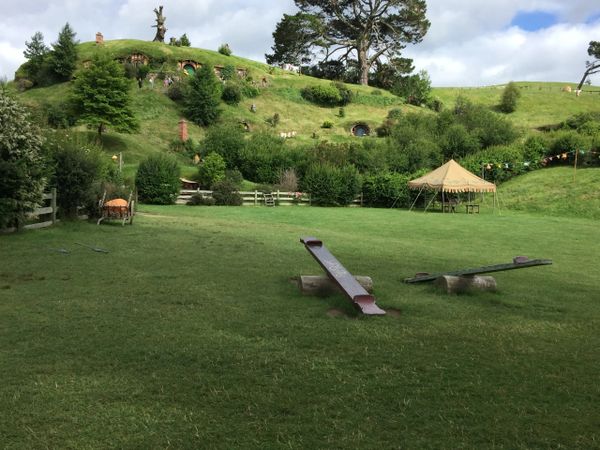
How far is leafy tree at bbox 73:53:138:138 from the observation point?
129ft

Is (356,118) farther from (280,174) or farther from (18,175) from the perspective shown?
(18,175)

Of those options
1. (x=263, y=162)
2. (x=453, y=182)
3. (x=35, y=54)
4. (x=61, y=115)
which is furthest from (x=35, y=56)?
(x=453, y=182)

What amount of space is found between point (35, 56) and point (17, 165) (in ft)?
171

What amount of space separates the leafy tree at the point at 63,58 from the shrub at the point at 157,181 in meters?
31.2

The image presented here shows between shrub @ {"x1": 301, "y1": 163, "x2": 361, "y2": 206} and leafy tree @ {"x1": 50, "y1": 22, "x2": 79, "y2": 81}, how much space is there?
114 ft

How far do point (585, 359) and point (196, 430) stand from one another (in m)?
3.37

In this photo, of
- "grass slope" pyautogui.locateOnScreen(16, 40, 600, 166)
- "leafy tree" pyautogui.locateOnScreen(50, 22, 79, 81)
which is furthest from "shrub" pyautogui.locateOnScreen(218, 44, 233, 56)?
"leafy tree" pyautogui.locateOnScreen(50, 22, 79, 81)

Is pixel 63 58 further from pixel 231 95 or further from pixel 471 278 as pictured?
pixel 471 278

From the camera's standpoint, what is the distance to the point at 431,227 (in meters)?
17.9

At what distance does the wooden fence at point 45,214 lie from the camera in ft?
41.3

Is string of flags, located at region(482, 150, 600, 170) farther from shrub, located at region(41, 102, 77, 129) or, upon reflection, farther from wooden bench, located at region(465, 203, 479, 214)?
shrub, located at region(41, 102, 77, 129)

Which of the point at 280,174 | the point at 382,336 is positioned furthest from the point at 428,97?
the point at 382,336

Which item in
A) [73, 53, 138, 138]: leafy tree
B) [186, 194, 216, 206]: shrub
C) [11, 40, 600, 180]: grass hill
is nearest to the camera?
[186, 194, 216, 206]: shrub

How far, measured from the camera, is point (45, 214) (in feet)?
44.3
